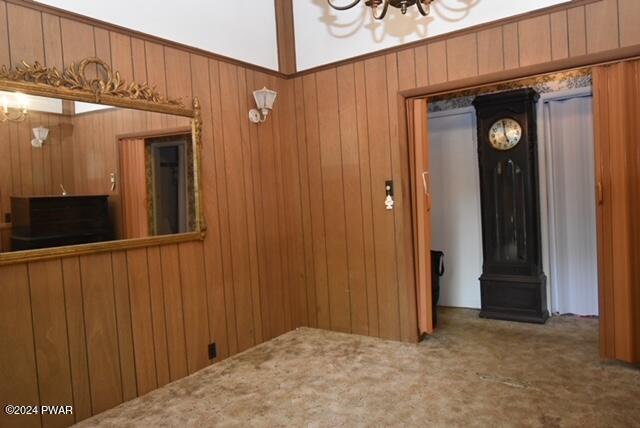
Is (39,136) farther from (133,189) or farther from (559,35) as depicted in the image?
(559,35)

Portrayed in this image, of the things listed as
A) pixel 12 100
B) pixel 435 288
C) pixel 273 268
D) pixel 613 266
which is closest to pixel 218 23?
pixel 12 100

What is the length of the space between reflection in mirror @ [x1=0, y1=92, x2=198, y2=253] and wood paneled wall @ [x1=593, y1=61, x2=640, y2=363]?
262 cm

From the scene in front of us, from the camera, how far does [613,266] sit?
2662 millimetres

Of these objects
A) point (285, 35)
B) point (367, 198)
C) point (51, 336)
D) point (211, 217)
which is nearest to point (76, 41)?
point (211, 217)

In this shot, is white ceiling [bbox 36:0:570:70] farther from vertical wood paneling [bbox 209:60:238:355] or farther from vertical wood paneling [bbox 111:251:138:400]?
vertical wood paneling [bbox 111:251:138:400]

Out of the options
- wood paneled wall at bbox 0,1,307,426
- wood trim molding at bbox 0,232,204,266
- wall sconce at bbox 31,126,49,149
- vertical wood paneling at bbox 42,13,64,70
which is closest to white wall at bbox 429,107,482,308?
wood paneled wall at bbox 0,1,307,426

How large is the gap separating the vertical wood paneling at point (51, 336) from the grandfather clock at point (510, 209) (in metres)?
3.36

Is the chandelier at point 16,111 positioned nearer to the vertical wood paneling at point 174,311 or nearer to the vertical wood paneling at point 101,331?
the vertical wood paneling at point 101,331

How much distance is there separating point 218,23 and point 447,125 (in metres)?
2.45

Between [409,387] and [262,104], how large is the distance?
7.52ft

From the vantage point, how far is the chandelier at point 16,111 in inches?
82.3

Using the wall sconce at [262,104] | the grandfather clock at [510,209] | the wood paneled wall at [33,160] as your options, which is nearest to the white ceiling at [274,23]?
the wall sconce at [262,104]

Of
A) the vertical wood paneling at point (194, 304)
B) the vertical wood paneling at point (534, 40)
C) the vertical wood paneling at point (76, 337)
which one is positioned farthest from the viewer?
the vertical wood paneling at point (194, 304)

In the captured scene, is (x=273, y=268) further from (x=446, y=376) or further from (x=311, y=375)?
(x=446, y=376)
